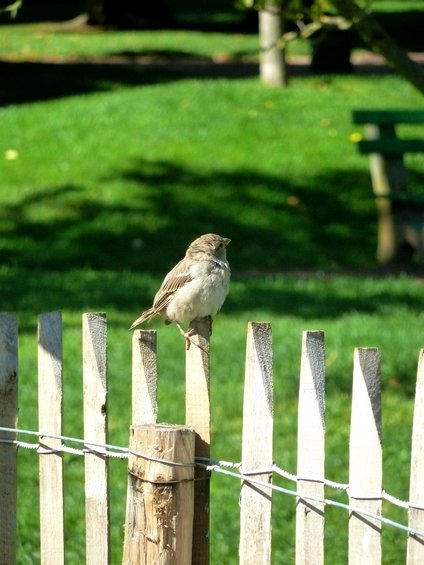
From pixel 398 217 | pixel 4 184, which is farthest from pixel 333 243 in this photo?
pixel 4 184

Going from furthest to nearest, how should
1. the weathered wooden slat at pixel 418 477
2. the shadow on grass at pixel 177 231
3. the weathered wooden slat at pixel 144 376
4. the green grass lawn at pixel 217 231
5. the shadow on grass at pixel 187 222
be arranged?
the shadow on grass at pixel 187 222 < the shadow on grass at pixel 177 231 < the green grass lawn at pixel 217 231 < the weathered wooden slat at pixel 144 376 < the weathered wooden slat at pixel 418 477

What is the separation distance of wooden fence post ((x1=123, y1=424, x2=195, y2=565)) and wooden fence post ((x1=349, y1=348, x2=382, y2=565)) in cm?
48

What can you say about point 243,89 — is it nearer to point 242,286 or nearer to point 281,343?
point 242,286

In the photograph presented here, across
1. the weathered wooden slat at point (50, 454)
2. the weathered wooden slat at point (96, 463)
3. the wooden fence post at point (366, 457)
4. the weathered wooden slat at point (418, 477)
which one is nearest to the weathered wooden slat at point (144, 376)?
the weathered wooden slat at point (96, 463)

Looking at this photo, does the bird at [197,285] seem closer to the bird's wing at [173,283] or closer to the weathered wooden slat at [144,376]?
the bird's wing at [173,283]

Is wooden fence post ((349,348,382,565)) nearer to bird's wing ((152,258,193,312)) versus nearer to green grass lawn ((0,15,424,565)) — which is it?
bird's wing ((152,258,193,312))

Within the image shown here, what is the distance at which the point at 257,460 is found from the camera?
9.27ft

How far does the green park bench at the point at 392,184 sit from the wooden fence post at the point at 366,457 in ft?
25.6

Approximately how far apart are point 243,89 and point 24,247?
5.98 metres

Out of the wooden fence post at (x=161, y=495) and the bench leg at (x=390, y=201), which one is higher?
the bench leg at (x=390, y=201)

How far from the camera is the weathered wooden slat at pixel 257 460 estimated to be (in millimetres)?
2791

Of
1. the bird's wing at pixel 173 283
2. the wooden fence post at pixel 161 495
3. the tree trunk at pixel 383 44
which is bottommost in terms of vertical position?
the wooden fence post at pixel 161 495

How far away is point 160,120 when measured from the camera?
14367 mm

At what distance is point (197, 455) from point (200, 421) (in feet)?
0.34
